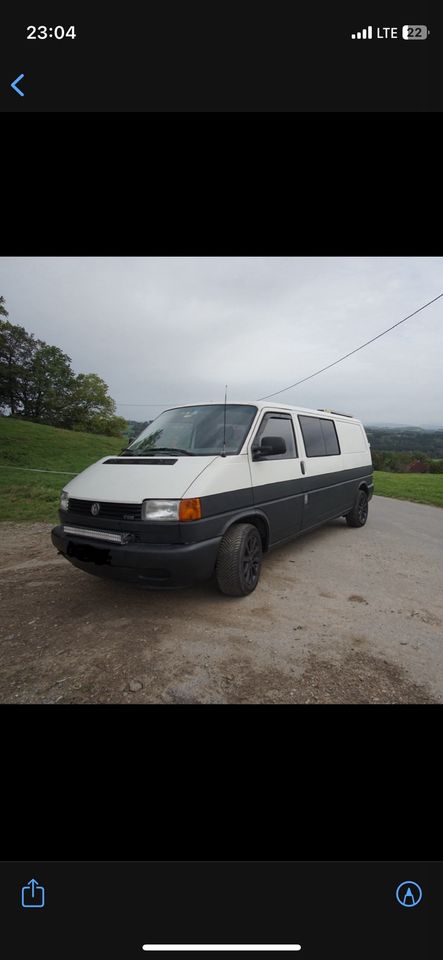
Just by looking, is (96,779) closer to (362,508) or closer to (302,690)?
(302,690)

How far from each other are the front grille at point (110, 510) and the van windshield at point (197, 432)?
0.83m

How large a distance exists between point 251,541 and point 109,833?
273 centimetres

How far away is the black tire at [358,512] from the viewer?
676 centimetres

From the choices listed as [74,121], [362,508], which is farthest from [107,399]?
[74,121]

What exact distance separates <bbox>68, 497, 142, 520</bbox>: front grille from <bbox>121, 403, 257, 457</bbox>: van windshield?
2.71 feet

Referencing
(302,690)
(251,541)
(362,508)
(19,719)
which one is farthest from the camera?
(362,508)

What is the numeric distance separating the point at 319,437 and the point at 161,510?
3.33m

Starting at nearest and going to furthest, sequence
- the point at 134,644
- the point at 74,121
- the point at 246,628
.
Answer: the point at 74,121 → the point at 134,644 → the point at 246,628

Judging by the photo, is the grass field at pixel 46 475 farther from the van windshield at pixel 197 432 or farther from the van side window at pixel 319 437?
the van side window at pixel 319 437

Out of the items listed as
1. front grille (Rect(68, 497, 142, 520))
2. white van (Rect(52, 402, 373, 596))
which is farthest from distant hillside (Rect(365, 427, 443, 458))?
front grille (Rect(68, 497, 142, 520))

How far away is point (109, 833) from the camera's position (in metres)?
1.00
